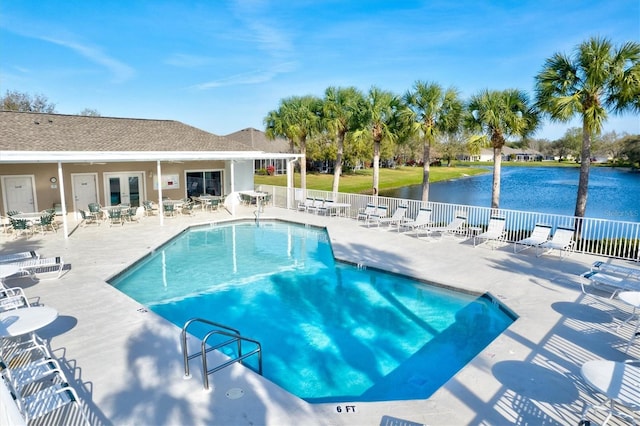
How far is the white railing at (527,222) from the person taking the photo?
425 inches

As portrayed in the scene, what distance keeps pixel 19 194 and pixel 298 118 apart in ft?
45.5

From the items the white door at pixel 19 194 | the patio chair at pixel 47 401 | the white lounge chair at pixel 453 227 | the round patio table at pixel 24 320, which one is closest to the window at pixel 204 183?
the white door at pixel 19 194

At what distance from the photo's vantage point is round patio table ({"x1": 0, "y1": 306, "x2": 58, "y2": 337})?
486cm

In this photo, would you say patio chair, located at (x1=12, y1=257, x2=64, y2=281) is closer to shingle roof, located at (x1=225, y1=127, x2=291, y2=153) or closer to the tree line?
the tree line

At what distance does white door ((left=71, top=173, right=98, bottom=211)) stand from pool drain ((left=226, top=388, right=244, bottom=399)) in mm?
15715

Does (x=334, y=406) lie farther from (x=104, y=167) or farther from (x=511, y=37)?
(x=511, y=37)

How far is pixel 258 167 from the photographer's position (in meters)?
46.5

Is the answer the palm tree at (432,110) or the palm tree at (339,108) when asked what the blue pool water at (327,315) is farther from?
the palm tree at (339,108)

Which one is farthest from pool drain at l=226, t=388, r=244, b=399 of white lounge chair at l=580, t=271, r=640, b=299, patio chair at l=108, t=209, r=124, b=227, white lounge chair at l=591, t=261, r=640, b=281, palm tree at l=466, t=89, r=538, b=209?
patio chair at l=108, t=209, r=124, b=227

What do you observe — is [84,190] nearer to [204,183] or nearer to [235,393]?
[204,183]

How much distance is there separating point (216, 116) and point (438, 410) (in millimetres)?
35695

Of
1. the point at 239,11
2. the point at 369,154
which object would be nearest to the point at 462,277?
the point at 239,11

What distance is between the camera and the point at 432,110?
55.5 ft

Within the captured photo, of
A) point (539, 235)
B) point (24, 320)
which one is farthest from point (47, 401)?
point (539, 235)
